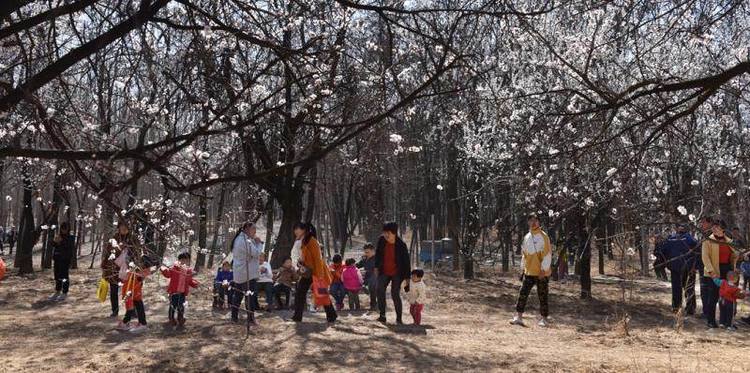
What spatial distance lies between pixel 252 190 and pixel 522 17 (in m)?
12.7

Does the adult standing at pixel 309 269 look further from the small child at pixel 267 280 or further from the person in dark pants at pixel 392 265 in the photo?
the small child at pixel 267 280

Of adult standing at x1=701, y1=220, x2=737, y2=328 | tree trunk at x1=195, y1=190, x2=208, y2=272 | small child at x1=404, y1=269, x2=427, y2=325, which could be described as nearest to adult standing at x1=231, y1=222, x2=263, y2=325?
tree trunk at x1=195, y1=190, x2=208, y2=272

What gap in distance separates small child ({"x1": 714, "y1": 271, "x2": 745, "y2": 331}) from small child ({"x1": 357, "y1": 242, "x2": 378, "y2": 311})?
5.43 meters

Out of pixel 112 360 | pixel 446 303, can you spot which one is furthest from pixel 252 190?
pixel 112 360

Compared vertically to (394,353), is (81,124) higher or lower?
higher

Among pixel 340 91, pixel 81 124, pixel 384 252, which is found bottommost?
pixel 384 252

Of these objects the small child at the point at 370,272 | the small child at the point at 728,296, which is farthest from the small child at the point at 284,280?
the small child at the point at 728,296

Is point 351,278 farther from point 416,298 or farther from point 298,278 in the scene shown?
point 416,298

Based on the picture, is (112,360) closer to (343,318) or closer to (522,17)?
(343,318)

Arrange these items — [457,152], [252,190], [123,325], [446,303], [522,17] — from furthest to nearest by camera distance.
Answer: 1. [457,152]
2. [252,190]
3. [446,303]
4. [123,325]
5. [522,17]

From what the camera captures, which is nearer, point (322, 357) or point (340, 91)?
point (322, 357)

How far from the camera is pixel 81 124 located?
262 inches

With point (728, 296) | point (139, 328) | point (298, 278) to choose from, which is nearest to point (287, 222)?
point (298, 278)

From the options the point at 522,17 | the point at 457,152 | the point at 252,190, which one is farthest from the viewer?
the point at 457,152
